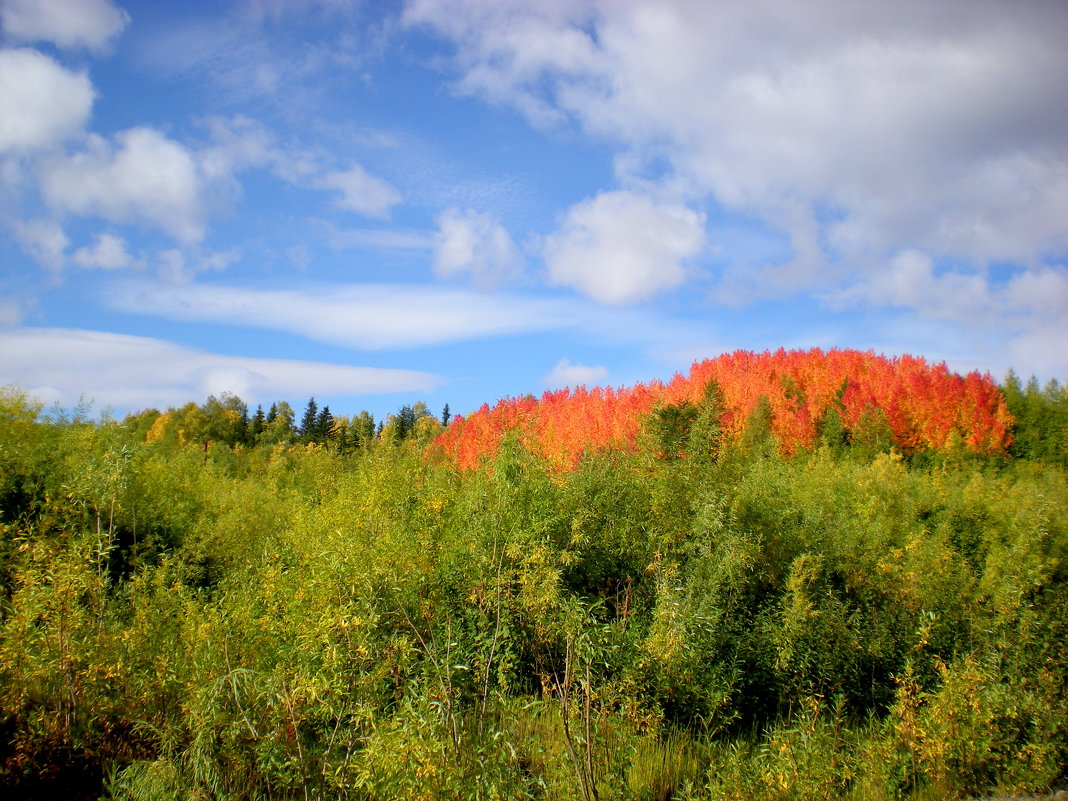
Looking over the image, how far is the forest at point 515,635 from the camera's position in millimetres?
5582

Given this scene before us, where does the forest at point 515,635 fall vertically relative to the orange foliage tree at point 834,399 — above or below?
below

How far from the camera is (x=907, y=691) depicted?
7383 millimetres

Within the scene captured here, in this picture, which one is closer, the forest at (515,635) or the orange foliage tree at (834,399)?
the forest at (515,635)

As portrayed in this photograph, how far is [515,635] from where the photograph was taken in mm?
7535

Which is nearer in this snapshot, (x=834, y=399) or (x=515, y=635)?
(x=515, y=635)

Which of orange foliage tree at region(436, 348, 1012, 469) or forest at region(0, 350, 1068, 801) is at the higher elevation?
orange foliage tree at region(436, 348, 1012, 469)

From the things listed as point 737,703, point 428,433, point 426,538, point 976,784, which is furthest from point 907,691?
point 428,433

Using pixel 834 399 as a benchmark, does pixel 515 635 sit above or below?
below

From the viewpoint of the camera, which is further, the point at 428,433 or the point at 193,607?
the point at 428,433

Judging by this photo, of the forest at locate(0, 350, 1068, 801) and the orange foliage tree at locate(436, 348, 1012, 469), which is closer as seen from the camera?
the forest at locate(0, 350, 1068, 801)

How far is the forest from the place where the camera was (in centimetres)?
558

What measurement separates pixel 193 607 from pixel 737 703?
7.04 m

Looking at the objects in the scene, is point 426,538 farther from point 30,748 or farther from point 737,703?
point 737,703

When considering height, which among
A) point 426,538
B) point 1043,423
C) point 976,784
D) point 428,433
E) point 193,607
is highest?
point 1043,423
